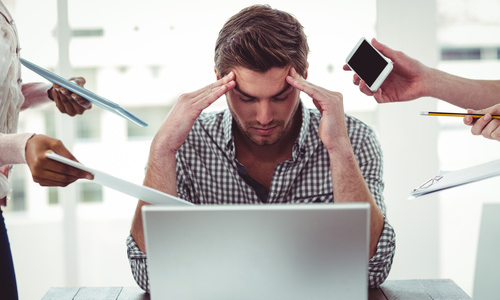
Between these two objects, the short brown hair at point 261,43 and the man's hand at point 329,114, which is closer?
the man's hand at point 329,114

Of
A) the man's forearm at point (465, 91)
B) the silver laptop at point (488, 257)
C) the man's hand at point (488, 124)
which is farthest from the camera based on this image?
the man's forearm at point (465, 91)

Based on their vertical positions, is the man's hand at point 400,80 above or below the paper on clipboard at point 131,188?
above

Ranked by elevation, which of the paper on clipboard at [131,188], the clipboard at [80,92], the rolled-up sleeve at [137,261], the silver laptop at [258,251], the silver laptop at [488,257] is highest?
the clipboard at [80,92]

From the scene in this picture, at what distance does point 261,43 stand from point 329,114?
0.34 meters

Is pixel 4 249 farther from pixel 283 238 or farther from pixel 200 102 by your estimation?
pixel 283 238

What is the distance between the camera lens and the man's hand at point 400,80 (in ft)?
5.29

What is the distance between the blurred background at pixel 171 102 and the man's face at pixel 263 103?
156cm

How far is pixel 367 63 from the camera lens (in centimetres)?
152

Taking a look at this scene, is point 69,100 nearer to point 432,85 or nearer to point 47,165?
point 47,165

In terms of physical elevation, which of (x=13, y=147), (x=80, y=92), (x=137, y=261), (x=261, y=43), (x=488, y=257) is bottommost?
(x=137, y=261)

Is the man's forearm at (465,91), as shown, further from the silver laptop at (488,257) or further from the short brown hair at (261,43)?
the silver laptop at (488,257)

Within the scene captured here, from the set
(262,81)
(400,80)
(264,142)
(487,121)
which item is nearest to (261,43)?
(262,81)

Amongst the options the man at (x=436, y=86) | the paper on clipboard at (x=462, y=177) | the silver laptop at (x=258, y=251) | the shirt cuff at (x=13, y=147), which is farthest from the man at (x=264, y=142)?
the silver laptop at (x=258, y=251)

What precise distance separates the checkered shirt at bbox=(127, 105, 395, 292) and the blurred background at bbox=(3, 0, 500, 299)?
1414 mm
